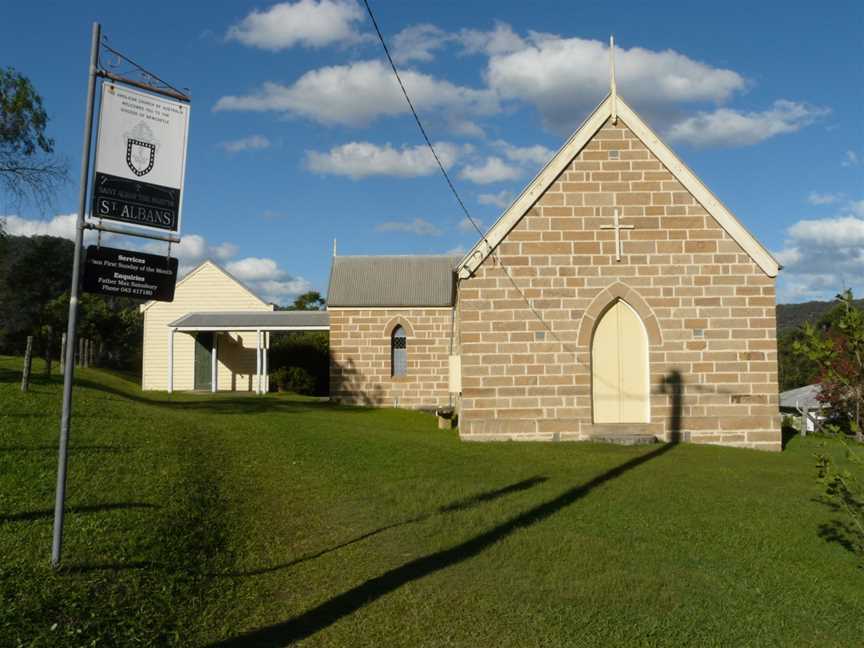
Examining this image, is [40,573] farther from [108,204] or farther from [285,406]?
[285,406]

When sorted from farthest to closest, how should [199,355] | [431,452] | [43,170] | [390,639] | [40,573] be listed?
[199,355], [43,170], [431,452], [40,573], [390,639]

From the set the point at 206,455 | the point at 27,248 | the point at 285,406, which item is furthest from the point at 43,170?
the point at 27,248

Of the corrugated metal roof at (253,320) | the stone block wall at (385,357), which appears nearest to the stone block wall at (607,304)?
the stone block wall at (385,357)

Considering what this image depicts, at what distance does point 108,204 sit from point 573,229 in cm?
1262

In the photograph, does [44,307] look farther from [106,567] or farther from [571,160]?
[106,567]

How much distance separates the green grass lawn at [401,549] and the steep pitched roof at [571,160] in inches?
207

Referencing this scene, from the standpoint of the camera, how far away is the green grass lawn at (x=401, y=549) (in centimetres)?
646

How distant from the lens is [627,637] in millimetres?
6434

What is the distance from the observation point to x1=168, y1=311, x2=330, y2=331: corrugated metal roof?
112 ft

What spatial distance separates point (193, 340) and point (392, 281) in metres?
10.5

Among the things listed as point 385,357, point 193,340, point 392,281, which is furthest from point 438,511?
point 193,340

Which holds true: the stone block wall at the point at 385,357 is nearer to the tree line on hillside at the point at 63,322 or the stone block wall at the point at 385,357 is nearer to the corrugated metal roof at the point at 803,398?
the tree line on hillside at the point at 63,322

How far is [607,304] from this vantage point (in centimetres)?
1805

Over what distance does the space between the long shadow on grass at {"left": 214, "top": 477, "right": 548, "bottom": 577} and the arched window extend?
18.8 meters
